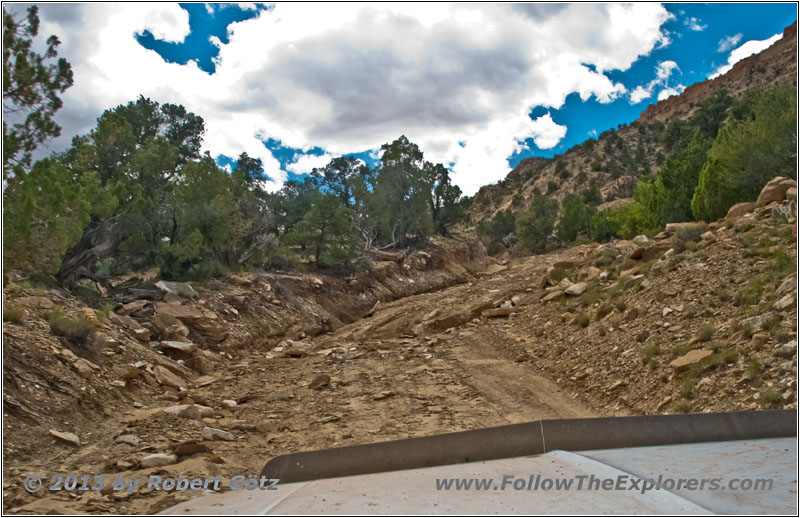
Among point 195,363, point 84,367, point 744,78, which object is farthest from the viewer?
point 744,78

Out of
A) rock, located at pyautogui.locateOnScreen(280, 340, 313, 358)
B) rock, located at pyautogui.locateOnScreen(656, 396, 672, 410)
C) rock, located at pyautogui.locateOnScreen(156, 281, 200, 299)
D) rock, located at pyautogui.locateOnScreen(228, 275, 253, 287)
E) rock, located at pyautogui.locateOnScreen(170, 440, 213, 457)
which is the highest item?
rock, located at pyautogui.locateOnScreen(228, 275, 253, 287)

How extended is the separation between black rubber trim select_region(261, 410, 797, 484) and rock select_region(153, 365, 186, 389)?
256 inches

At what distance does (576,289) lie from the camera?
1508 centimetres

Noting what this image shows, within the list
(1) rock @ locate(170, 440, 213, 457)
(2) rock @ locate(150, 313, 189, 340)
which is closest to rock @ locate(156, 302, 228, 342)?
(2) rock @ locate(150, 313, 189, 340)

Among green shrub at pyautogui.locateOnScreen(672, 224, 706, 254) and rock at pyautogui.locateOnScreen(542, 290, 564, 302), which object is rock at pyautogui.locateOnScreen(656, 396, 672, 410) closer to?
green shrub at pyautogui.locateOnScreen(672, 224, 706, 254)

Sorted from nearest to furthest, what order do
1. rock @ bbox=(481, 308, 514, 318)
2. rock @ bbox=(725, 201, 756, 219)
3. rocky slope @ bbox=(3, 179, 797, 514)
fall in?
rocky slope @ bbox=(3, 179, 797, 514) → rock @ bbox=(725, 201, 756, 219) → rock @ bbox=(481, 308, 514, 318)

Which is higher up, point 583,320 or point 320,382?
point 583,320

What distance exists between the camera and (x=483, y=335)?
48.6 ft

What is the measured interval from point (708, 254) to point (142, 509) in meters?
12.5

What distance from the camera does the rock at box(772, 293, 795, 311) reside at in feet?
26.2

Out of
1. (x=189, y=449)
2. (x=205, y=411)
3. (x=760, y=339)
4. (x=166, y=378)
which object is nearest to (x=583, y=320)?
(x=760, y=339)

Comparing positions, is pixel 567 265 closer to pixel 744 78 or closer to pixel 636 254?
pixel 636 254

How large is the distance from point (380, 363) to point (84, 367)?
243 inches

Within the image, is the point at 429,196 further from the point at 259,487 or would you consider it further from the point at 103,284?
the point at 259,487
